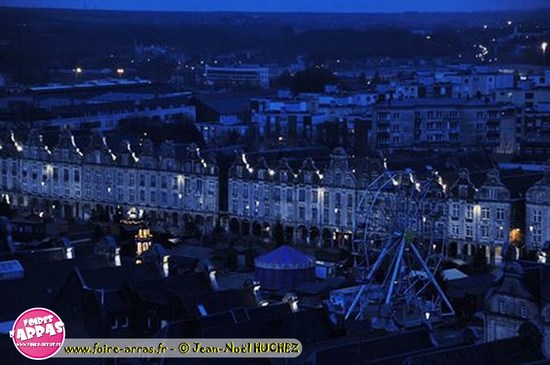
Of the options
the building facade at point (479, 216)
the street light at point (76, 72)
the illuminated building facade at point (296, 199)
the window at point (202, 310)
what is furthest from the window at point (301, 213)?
the street light at point (76, 72)

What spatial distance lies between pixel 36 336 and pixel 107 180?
17241 millimetres

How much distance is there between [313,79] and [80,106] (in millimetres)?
13729

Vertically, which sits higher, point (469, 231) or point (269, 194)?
point (269, 194)

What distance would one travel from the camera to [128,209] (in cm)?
2912

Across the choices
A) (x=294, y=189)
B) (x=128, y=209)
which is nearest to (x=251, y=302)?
(x=294, y=189)

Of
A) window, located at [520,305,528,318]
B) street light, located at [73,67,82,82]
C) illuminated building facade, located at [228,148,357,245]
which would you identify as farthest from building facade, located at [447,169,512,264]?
street light, located at [73,67,82,82]

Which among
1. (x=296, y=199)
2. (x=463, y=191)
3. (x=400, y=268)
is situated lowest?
(x=296, y=199)

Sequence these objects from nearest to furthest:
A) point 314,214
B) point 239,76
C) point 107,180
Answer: point 314,214, point 107,180, point 239,76

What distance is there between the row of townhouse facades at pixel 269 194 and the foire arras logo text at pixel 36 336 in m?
6.42

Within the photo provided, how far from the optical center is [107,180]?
1171 inches

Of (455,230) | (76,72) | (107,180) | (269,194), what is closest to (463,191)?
(455,230)

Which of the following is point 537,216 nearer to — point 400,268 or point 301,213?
point 301,213

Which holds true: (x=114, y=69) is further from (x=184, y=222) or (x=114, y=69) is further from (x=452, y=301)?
(x=452, y=301)

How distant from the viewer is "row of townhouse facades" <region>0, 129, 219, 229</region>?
93.0 ft
